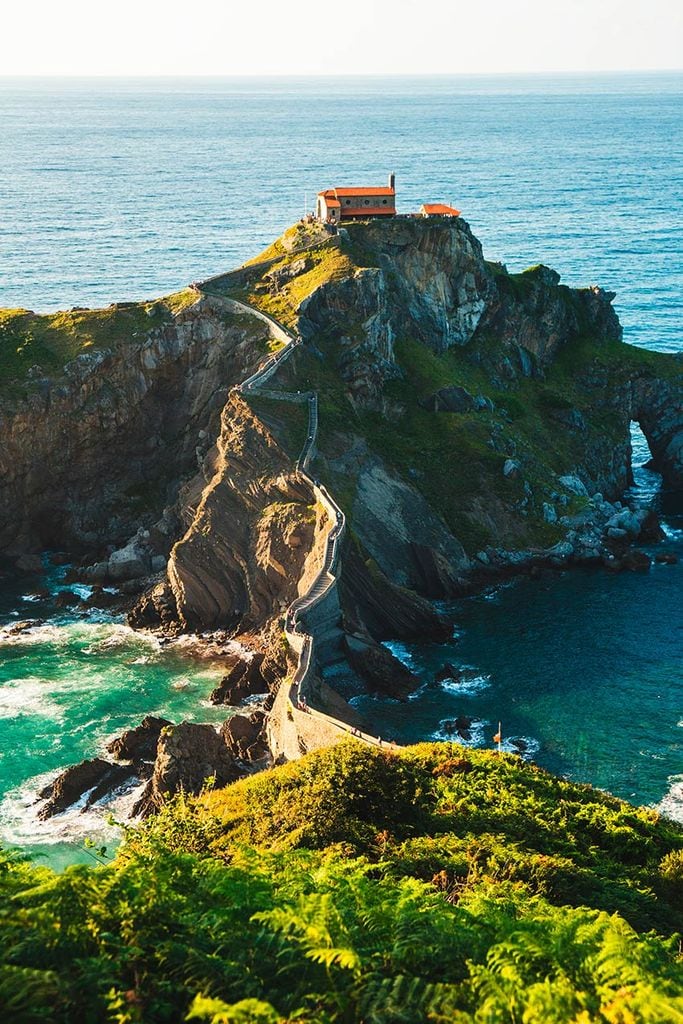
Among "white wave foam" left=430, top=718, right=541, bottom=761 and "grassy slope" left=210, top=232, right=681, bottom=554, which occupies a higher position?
"grassy slope" left=210, top=232, right=681, bottom=554

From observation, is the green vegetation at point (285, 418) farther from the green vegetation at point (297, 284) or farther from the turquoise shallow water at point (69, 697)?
the turquoise shallow water at point (69, 697)

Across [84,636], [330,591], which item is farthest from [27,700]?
[330,591]

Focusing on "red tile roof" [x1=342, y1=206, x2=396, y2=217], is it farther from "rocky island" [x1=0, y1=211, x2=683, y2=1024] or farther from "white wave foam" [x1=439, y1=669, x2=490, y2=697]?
"white wave foam" [x1=439, y1=669, x2=490, y2=697]

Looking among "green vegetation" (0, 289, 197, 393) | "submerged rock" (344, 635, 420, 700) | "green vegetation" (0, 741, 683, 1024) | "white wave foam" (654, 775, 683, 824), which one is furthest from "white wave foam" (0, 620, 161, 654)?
"green vegetation" (0, 741, 683, 1024)

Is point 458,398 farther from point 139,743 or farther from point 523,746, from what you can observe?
point 139,743

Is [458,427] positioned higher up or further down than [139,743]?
higher up
